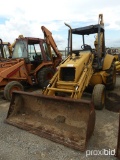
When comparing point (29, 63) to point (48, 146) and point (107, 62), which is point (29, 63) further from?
point (48, 146)

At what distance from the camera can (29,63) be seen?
26.8 feet

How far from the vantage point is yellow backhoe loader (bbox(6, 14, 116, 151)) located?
396cm

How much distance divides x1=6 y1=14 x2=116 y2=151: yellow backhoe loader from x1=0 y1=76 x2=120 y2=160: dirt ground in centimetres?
13

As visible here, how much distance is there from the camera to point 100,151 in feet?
11.7

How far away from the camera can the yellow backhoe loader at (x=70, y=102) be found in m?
3.96

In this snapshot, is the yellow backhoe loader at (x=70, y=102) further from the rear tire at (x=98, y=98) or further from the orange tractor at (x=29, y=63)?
the orange tractor at (x=29, y=63)

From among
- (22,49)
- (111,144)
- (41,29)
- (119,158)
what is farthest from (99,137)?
(41,29)

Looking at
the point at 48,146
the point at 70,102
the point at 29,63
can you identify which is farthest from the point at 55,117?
the point at 29,63

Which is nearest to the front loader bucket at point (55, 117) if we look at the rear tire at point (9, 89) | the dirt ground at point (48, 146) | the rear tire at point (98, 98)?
the dirt ground at point (48, 146)

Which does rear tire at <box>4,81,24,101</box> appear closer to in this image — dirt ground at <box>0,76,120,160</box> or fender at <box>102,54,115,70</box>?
dirt ground at <box>0,76,120,160</box>

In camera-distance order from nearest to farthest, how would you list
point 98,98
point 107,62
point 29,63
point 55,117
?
point 55,117 < point 98,98 < point 107,62 < point 29,63

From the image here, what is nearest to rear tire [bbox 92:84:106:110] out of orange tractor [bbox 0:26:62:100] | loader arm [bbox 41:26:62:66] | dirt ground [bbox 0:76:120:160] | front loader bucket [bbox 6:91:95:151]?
dirt ground [bbox 0:76:120:160]

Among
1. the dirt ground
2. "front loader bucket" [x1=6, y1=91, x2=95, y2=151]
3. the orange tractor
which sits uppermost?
the orange tractor

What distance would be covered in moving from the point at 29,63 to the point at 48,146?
4.90 meters
